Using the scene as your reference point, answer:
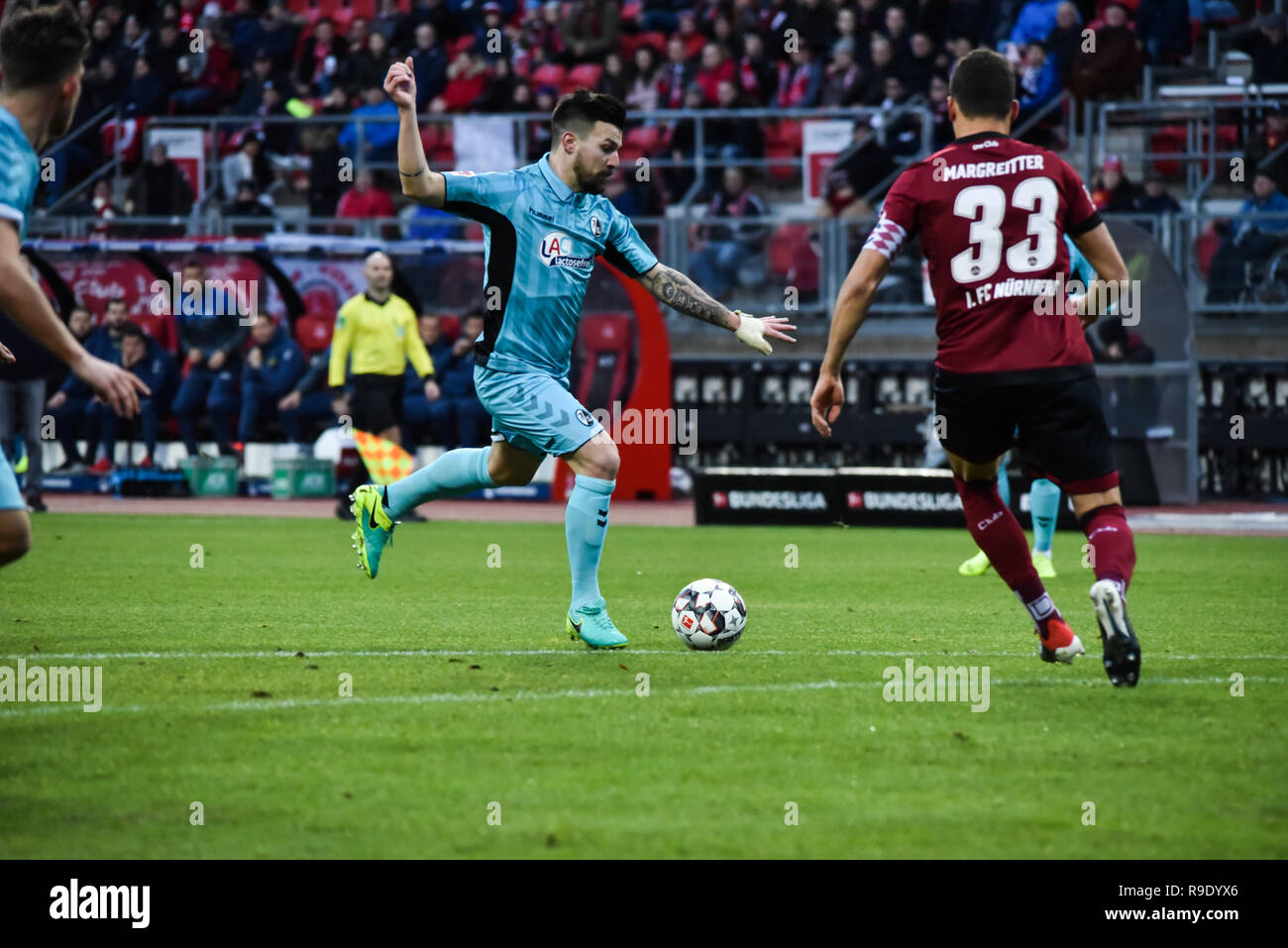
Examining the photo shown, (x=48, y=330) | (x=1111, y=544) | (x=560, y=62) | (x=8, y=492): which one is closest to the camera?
(x=48, y=330)

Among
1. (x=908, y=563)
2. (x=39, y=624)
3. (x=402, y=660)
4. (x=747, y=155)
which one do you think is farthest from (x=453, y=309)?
(x=402, y=660)

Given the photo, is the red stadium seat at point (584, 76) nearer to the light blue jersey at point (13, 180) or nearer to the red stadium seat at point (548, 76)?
the red stadium seat at point (548, 76)

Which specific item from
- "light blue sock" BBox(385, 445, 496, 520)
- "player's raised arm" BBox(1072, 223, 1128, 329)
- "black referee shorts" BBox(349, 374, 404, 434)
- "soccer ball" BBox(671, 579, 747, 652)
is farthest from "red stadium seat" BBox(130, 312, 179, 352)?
"player's raised arm" BBox(1072, 223, 1128, 329)

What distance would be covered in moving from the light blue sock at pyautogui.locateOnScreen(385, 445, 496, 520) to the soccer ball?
1285mm

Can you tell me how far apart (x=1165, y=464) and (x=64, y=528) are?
37.7 ft

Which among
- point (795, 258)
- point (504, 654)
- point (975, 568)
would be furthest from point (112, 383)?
point (795, 258)

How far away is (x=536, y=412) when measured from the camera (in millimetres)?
7727

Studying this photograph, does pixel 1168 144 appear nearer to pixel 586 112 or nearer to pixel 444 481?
pixel 586 112

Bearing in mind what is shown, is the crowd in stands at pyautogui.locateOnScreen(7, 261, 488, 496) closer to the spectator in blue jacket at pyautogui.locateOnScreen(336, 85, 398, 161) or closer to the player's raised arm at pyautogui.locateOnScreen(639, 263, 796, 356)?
the spectator in blue jacket at pyautogui.locateOnScreen(336, 85, 398, 161)

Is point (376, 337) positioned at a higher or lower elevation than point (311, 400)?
higher

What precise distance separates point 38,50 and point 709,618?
3.62 metres

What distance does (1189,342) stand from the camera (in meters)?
18.3
